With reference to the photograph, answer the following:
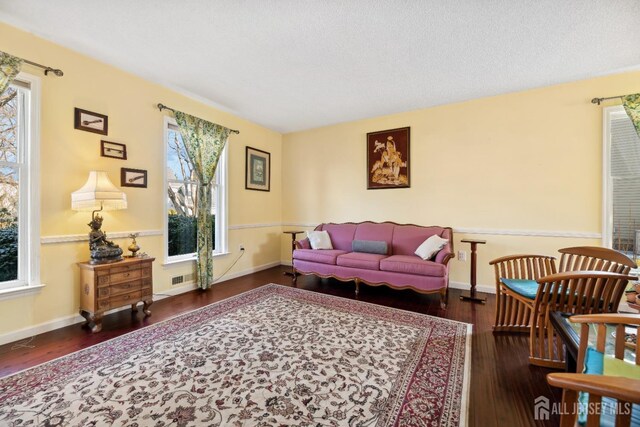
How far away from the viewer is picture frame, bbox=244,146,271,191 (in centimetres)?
473

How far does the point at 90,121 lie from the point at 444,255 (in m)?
4.29

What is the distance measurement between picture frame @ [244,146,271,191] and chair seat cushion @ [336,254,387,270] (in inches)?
85.4

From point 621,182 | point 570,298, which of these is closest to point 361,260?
point 570,298

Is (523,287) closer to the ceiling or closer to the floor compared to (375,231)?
closer to the floor

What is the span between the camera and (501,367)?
1.94m

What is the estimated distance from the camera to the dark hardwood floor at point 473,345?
61.7 inches

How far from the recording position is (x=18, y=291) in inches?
91.4

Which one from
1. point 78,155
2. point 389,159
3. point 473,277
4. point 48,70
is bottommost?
point 473,277

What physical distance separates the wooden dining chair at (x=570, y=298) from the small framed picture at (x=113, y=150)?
4175 millimetres

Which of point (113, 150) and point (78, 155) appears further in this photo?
point (113, 150)

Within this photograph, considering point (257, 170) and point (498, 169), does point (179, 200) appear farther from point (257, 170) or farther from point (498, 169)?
point (498, 169)

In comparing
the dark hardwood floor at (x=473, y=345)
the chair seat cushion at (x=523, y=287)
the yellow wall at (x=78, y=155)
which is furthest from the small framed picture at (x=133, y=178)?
the chair seat cushion at (x=523, y=287)

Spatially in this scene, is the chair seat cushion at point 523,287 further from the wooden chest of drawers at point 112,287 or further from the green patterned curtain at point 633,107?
the wooden chest of drawers at point 112,287

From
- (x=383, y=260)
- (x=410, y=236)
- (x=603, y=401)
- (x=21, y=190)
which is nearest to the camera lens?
(x=603, y=401)
